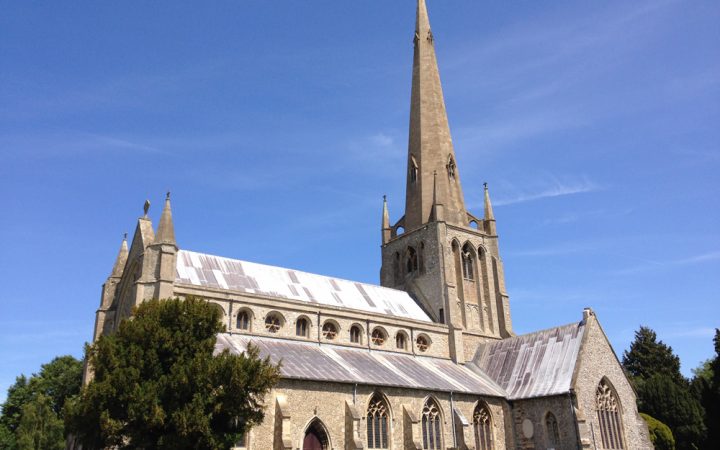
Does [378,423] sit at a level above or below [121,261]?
below

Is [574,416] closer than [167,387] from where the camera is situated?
No

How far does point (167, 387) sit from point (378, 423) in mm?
12244

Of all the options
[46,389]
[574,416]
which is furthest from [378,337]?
[46,389]

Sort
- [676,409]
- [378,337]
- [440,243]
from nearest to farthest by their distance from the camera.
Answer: [378,337]
[440,243]
[676,409]

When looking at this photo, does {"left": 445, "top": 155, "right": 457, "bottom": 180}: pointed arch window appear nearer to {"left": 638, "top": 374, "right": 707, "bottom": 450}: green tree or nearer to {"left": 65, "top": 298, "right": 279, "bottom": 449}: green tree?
{"left": 638, "top": 374, "right": 707, "bottom": 450}: green tree

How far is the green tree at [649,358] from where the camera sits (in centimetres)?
5922

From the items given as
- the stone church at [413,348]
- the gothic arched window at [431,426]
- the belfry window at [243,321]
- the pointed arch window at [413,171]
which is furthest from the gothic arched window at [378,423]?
the pointed arch window at [413,171]

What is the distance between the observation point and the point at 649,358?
60.1 m

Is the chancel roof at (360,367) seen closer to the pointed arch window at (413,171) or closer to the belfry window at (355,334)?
the belfry window at (355,334)

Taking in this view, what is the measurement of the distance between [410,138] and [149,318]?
99.7 feet

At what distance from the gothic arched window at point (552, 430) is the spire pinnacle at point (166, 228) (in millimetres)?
22033

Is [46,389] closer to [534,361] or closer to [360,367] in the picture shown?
[360,367]

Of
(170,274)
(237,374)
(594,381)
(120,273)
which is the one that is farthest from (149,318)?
(594,381)

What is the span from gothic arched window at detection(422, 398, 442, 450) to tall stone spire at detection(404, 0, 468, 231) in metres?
16.1
